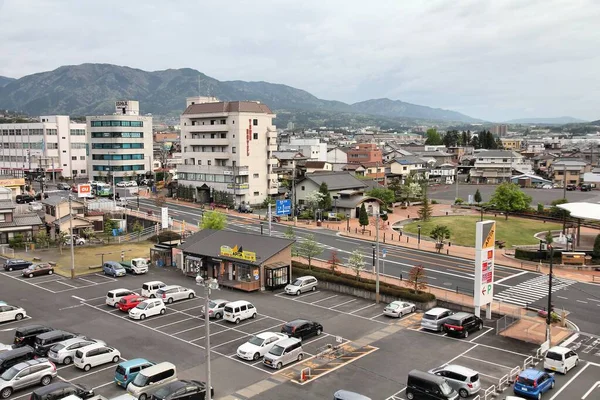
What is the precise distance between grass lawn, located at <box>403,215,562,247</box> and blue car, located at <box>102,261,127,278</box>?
38.2 meters

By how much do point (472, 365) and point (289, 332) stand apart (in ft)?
34.6

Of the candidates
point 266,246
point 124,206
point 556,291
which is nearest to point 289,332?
point 266,246

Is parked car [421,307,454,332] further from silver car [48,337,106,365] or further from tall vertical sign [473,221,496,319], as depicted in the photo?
silver car [48,337,106,365]

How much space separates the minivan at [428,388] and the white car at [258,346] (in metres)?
8.06

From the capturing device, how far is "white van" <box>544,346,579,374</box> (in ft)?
87.4

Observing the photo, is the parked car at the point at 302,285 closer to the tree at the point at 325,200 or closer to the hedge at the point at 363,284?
the hedge at the point at 363,284

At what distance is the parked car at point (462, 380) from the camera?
2373 centimetres

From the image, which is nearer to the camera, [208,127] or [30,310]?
[30,310]

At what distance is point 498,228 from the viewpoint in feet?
228

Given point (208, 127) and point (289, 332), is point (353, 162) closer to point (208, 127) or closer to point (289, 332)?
point (208, 127)

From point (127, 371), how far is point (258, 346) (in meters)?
7.18

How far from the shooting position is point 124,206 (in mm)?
81250

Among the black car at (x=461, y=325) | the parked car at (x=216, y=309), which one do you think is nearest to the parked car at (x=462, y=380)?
the black car at (x=461, y=325)

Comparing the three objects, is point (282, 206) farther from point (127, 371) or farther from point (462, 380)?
point (462, 380)
